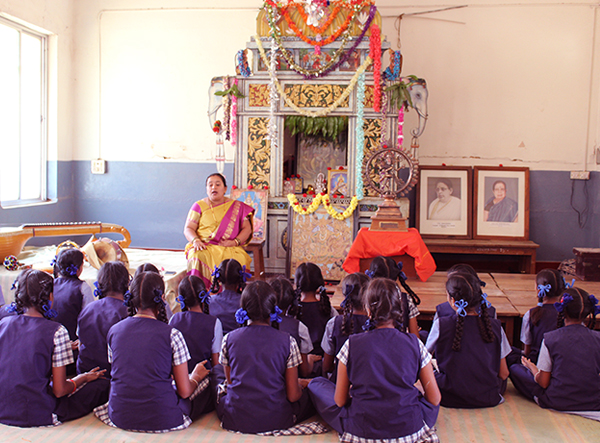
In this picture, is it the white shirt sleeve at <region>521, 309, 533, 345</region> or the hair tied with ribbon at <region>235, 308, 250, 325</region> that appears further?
the white shirt sleeve at <region>521, 309, 533, 345</region>

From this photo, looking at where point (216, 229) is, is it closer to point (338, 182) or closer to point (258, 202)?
point (258, 202)

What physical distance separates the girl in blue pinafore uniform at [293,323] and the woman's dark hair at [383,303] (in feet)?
2.09

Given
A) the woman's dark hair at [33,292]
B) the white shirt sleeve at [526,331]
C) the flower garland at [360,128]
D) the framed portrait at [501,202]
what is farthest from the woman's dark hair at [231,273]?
the framed portrait at [501,202]

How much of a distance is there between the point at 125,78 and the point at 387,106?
3.90 meters

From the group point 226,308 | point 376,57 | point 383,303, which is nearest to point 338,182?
point 376,57

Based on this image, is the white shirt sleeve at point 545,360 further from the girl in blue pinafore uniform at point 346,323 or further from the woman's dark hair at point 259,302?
the woman's dark hair at point 259,302

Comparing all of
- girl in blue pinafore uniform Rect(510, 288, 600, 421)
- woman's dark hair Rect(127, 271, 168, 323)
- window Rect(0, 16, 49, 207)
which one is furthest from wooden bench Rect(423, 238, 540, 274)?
window Rect(0, 16, 49, 207)

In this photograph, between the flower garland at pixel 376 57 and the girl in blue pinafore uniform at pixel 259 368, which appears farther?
the flower garland at pixel 376 57

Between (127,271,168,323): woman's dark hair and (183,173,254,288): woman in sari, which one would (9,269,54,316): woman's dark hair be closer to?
(127,271,168,323): woman's dark hair

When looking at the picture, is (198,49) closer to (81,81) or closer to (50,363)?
(81,81)

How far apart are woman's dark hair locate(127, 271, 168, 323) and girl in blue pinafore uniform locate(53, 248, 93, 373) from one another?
36.6 inches

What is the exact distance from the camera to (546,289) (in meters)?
3.20

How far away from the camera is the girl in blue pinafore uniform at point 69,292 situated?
3438mm

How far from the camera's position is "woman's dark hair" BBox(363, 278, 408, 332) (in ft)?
7.86
